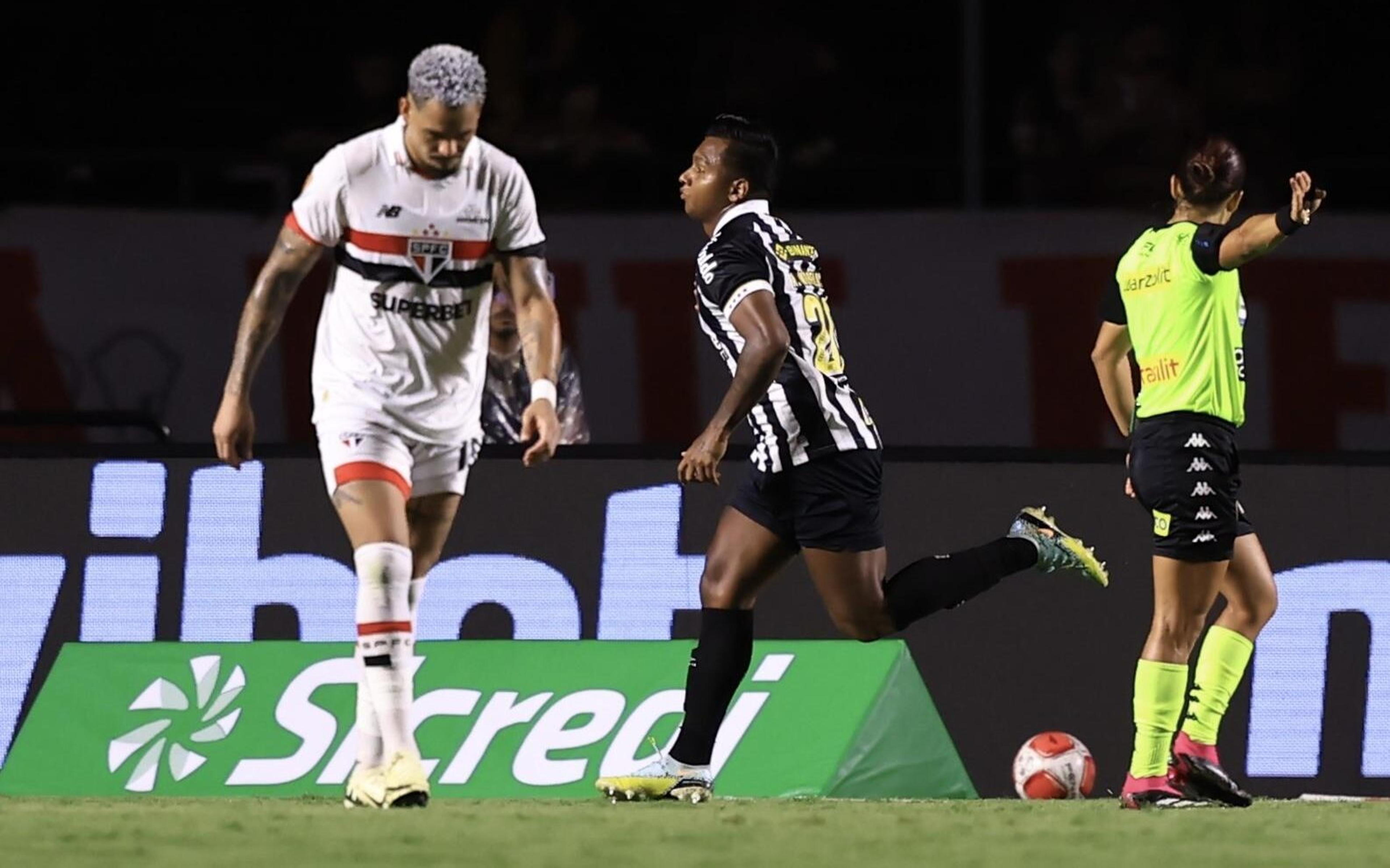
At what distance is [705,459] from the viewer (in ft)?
26.1

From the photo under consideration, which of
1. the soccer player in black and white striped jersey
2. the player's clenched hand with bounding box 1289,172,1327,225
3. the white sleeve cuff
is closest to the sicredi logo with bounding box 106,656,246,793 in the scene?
the soccer player in black and white striped jersey

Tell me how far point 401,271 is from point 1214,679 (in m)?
2.87

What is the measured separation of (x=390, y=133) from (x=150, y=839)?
2189mm

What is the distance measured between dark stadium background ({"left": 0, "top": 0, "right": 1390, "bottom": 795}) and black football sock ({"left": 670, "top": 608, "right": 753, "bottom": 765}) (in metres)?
1.53

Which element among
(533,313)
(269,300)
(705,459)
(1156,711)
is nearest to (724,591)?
(705,459)

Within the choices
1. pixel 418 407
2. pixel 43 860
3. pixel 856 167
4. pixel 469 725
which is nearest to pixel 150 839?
pixel 43 860

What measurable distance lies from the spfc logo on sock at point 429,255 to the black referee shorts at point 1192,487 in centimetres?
217

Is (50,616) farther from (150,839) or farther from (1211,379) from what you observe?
(1211,379)

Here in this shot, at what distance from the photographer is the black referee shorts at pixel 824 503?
333 inches

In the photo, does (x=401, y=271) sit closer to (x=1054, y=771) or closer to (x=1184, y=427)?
(x=1184, y=427)

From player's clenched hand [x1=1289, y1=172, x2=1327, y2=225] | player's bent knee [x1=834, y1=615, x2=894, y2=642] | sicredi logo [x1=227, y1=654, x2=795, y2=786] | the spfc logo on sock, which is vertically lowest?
sicredi logo [x1=227, y1=654, x2=795, y2=786]

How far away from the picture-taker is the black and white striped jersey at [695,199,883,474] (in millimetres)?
8461

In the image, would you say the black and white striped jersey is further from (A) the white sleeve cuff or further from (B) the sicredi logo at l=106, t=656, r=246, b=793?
(B) the sicredi logo at l=106, t=656, r=246, b=793

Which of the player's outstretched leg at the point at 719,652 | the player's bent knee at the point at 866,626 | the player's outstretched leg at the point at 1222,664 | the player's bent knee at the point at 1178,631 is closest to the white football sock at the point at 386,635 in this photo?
the player's outstretched leg at the point at 719,652
